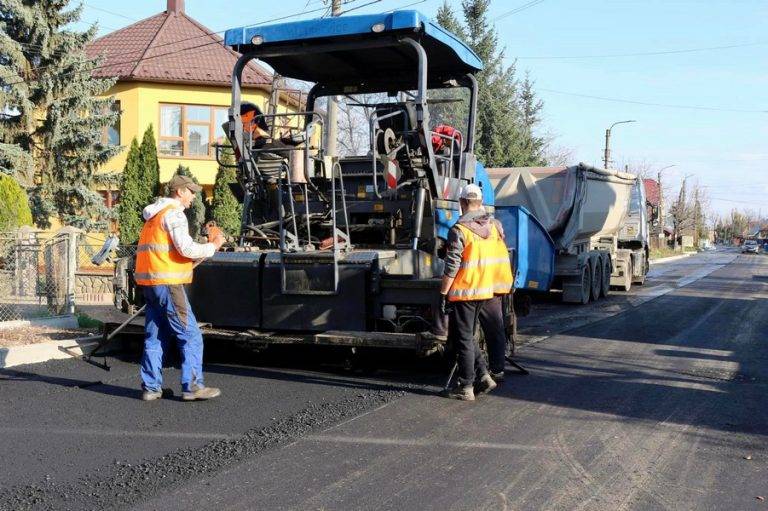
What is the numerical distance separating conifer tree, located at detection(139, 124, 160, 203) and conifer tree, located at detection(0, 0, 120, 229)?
1.20 meters

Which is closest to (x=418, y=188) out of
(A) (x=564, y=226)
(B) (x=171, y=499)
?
(B) (x=171, y=499)

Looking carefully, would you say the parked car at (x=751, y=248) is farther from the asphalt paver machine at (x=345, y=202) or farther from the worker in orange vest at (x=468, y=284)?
the worker in orange vest at (x=468, y=284)

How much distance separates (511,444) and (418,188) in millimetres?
2924

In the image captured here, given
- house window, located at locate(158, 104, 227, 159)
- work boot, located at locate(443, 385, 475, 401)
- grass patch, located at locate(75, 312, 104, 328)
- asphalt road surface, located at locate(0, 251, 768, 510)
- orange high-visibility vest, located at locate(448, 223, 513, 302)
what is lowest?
asphalt road surface, located at locate(0, 251, 768, 510)

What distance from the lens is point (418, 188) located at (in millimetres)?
7348

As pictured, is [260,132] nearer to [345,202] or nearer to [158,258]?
[345,202]

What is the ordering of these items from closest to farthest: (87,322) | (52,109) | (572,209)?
1. (87,322)
2. (572,209)
3. (52,109)

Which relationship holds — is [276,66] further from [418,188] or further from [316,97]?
[418,188]

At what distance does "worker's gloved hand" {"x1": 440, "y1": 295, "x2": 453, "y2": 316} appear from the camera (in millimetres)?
6457

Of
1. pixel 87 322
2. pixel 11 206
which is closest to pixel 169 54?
pixel 11 206

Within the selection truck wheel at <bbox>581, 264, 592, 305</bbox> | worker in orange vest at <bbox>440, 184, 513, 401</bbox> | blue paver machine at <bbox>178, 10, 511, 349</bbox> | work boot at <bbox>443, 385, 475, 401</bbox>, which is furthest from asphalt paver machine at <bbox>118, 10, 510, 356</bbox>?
truck wheel at <bbox>581, 264, 592, 305</bbox>

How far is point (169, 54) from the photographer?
81.3 feet

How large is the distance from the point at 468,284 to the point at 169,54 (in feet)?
68.6

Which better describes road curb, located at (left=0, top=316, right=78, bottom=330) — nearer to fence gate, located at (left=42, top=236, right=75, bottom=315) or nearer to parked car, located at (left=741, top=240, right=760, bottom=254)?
fence gate, located at (left=42, top=236, right=75, bottom=315)
